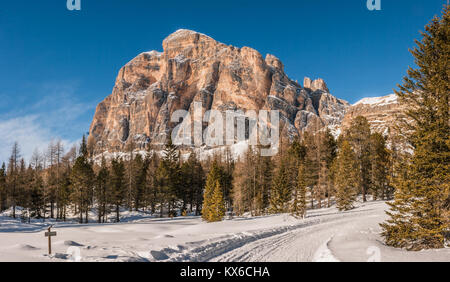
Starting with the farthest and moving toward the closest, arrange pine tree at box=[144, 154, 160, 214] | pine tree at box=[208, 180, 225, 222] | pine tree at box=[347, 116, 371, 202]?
pine tree at box=[144, 154, 160, 214] < pine tree at box=[347, 116, 371, 202] < pine tree at box=[208, 180, 225, 222]

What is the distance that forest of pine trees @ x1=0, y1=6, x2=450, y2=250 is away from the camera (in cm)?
1180

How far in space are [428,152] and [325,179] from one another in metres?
30.2

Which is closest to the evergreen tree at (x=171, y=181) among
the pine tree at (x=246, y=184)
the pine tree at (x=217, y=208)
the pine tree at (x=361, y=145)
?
the pine tree at (x=246, y=184)

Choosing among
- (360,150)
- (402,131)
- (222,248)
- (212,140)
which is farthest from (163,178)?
(212,140)

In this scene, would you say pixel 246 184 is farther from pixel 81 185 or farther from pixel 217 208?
pixel 81 185

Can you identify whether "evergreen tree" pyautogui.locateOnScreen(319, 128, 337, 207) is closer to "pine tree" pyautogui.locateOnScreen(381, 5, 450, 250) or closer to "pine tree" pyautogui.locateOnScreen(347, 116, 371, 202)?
"pine tree" pyautogui.locateOnScreen(347, 116, 371, 202)

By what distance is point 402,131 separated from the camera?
13594 millimetres

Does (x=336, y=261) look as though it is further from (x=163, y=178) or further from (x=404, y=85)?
(x=163, y=178)

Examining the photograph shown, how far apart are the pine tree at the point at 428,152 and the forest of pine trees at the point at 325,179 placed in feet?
0.13

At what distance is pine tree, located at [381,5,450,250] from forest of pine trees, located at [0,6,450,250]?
0.13 feet

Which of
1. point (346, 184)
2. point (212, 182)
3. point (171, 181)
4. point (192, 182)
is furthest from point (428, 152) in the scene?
point (192, 182)

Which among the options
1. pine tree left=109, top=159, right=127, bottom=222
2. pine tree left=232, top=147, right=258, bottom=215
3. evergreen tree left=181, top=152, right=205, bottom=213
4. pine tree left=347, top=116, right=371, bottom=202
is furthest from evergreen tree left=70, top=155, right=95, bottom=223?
pine tree left=347, top=116, right=371, bottom=202

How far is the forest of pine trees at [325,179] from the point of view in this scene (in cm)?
1180
